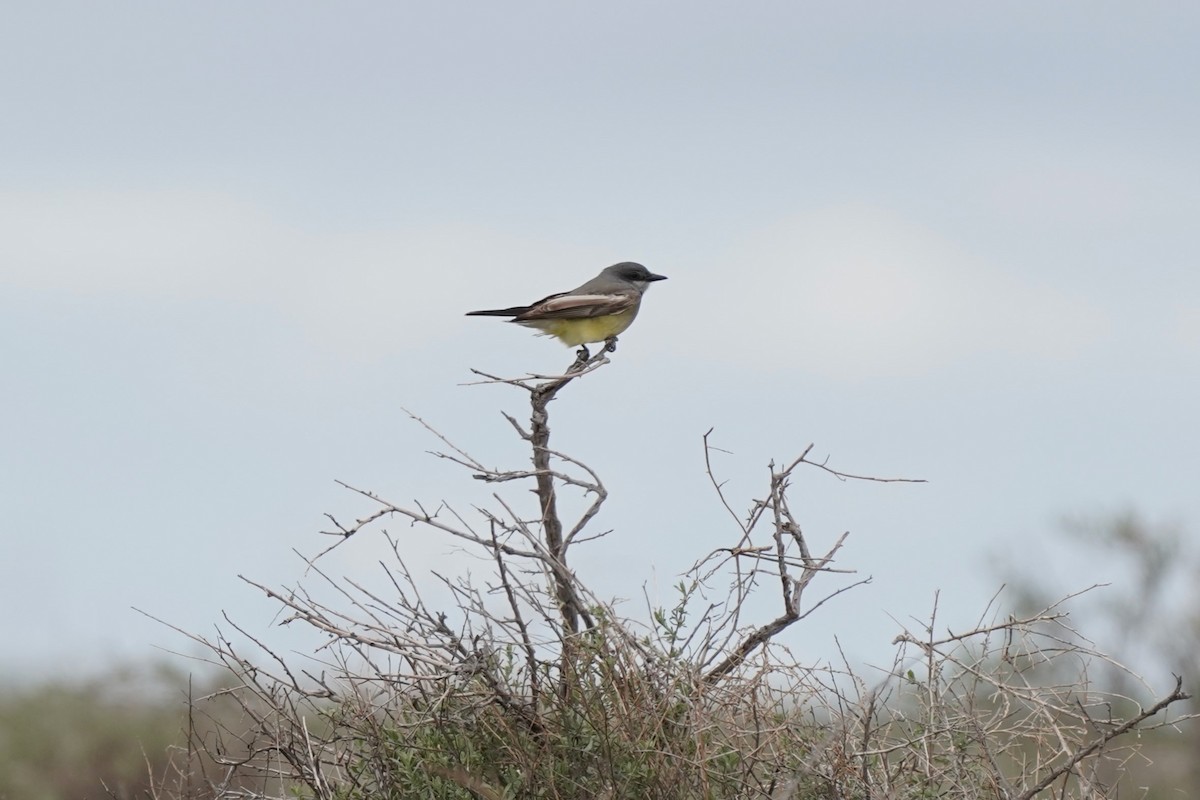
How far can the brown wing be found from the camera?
8141 mm

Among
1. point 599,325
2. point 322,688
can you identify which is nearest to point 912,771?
point 322,688

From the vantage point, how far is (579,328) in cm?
841

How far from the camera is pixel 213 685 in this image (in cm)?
991

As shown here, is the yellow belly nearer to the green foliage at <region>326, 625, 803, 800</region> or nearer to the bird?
the bird

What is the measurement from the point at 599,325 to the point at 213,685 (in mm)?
4105

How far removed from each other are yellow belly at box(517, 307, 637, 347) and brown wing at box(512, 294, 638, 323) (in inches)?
2.1

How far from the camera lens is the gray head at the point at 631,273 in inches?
378

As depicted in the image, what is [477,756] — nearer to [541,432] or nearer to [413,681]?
[413,681]

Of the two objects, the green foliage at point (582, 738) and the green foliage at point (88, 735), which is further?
the green foliage at point (88, 735)

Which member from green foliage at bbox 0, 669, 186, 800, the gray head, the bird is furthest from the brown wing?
green foliage at bbox 0, 669, 186, 800

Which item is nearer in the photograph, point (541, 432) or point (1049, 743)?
point (1049, 743)

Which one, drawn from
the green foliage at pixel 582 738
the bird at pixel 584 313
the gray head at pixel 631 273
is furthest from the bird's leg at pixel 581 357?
the green foliage at pixel 582 738

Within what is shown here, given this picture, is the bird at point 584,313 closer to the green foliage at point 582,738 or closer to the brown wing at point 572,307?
the brown wing at point 572,307

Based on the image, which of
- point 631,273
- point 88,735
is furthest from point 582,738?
point 88,735
